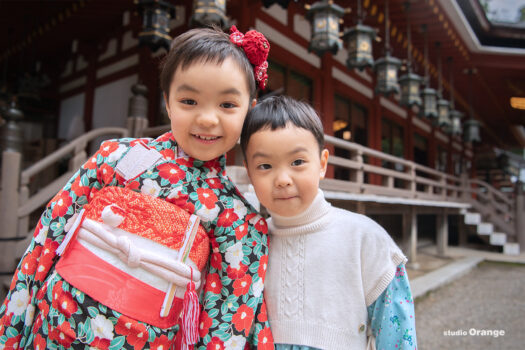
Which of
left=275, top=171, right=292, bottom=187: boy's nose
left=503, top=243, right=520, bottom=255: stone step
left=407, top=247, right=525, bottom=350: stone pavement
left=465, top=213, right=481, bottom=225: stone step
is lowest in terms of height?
left=407, top=247, right=525, bottom=350: stone pavement

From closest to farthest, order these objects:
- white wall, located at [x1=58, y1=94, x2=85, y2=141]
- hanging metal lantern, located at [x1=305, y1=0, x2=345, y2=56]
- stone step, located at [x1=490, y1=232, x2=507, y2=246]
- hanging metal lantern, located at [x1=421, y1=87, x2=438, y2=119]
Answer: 1. hanging metal lantern, located at [x1=305, y1=0, x2=345, y2=56]
2. hanging metal lantern, located at [x1=421, y1=87, x2=438, y2=119]
3. white wall, located at [x1=58, y1=94, x2=85, y2=141]
4. stone step, located at [x1=490, y1=232, x2=507, y2=246]

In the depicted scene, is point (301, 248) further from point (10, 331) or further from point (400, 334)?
point (10, 331)

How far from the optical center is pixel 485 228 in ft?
32.9

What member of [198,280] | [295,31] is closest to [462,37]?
[295,31]

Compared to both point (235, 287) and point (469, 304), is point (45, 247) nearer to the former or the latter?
point (235, 287)

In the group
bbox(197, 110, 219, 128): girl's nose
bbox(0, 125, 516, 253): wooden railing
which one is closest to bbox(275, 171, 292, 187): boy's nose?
bbox(197, 110, 219, 128): girl's nose

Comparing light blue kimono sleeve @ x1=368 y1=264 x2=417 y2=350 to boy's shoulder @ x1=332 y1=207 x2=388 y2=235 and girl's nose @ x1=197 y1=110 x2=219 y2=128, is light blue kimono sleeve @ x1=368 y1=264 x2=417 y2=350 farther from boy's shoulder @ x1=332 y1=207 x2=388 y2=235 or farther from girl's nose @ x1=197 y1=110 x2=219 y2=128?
girl's nose @ x1=197 y1=110 x2=219 y2=128

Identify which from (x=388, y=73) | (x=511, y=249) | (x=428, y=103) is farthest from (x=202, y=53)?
(x=511, y=249)

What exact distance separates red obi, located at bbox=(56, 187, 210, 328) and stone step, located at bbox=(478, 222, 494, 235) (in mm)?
11186

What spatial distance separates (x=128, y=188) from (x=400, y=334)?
3.78ft

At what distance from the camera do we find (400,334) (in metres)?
1.25

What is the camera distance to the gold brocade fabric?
118 cm

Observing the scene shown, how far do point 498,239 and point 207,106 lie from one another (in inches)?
446

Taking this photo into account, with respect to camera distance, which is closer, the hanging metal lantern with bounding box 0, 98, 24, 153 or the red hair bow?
the red hair bow
